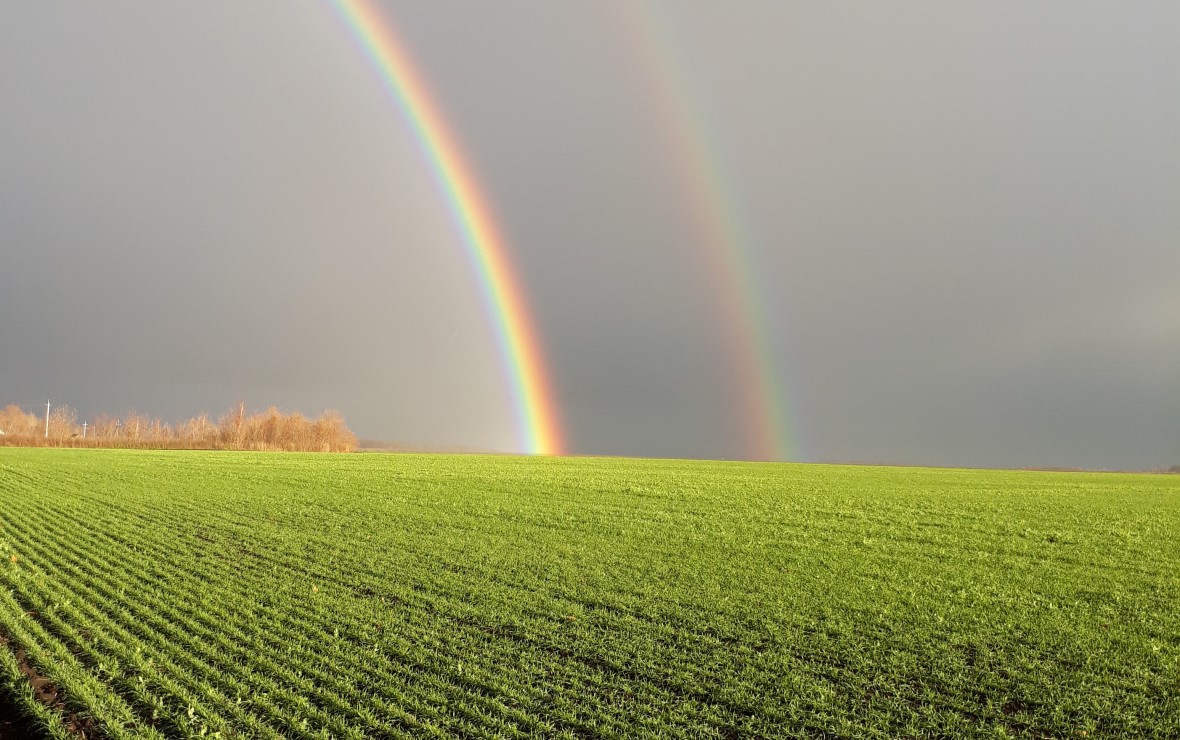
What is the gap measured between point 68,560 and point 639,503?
1917 centimetres

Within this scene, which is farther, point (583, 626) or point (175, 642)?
point (583, 626)

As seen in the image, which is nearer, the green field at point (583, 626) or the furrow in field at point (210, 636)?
the green field at point (583, 626)

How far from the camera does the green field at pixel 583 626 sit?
24.1ft

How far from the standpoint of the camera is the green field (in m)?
7.34

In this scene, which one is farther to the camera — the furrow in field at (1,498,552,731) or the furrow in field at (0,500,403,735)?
the furrow in field at (1,498,552,731)

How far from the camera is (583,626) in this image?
34.4ft

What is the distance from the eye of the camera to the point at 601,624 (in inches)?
419

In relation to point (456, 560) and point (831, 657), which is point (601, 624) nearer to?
point (831, 657)

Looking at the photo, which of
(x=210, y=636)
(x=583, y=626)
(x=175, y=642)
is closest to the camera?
(x=175, y=642)

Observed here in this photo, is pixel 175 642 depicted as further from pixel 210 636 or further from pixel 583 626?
pixel 583 626

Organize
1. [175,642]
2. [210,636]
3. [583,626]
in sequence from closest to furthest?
1. [175,642]
2. [210,636]
3. [583,626]

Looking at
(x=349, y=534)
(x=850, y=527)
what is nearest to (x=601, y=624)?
(x=349, y=534)

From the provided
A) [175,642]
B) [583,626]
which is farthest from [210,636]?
[583,626]

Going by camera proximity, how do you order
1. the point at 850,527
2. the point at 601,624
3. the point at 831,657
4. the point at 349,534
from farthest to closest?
Result: the point at 850,527
the point at 349,534
the point at 601,624
the point at 831,657
